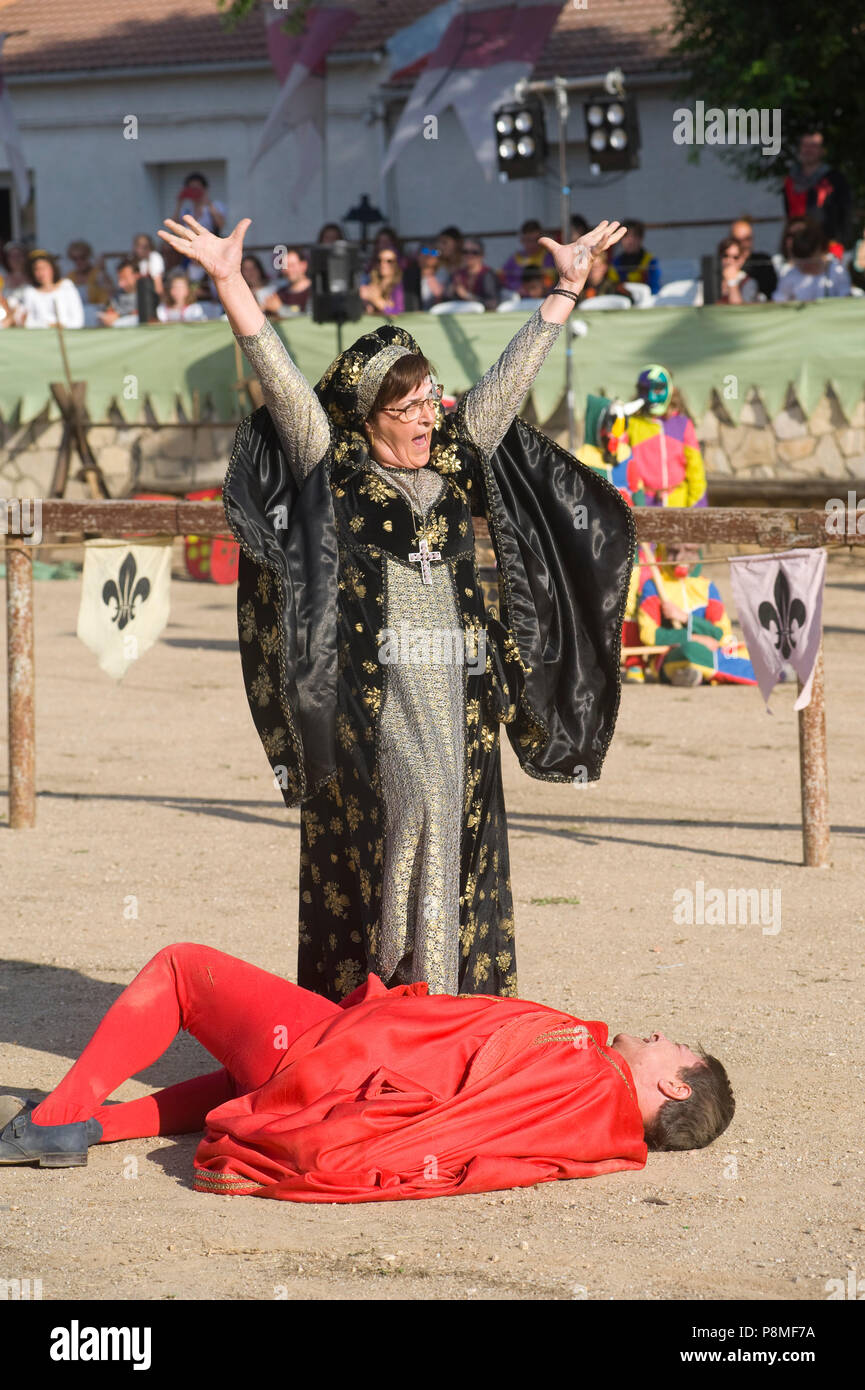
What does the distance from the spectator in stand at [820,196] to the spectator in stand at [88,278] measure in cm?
721

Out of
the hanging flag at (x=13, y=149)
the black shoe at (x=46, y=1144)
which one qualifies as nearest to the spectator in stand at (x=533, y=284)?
the hanging flag at (x=13, y=149)

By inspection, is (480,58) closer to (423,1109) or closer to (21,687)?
(21,687)

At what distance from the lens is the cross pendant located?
401cm

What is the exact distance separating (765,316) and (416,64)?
8180 millimetres

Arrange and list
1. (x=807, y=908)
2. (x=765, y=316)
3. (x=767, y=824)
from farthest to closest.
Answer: (x=765, y=316) < (x=767, y=824) < (x=807, y=908)

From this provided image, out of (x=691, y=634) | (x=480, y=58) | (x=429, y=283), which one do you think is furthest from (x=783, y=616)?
(x=480, y=58)

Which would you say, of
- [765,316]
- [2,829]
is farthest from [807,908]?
[765,316]

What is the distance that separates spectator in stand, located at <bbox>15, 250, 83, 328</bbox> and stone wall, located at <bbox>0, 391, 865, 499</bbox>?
0.97 m

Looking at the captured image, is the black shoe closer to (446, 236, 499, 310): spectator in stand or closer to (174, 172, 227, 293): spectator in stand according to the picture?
(446, 236, 499, 310): spectator in stand

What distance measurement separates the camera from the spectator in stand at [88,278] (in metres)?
18.2

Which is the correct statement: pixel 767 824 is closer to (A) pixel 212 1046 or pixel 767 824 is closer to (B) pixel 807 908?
(B) pixel 807 908

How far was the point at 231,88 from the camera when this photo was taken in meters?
23.3

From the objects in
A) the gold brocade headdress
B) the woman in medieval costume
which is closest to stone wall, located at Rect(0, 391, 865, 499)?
the woman in medieval costume

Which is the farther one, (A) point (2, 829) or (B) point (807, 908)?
(A) point (2, 829)
